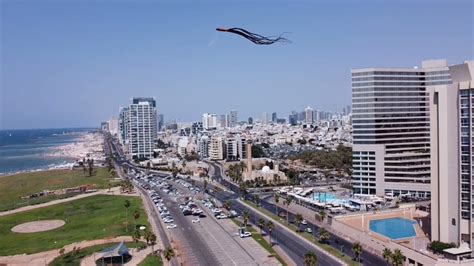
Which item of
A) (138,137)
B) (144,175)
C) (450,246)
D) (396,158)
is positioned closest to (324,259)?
(450,246)

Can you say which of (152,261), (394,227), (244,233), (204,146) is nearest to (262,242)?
(244,233)

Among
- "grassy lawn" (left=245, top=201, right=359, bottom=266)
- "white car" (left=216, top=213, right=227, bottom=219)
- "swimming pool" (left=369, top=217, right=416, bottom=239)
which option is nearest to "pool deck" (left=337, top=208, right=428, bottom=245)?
"swimming pool" (left=369, top=217, right=416, bottom=239)

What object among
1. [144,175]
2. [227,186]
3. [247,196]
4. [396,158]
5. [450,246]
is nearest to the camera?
[450,246]

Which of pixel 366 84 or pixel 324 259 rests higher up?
pixel 366 84

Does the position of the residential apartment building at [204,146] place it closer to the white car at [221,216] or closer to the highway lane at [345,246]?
the highway lane at [345,246]

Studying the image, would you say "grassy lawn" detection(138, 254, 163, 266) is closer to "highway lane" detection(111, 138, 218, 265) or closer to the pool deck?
"highway lane" detection(111, 138, 218, 265)

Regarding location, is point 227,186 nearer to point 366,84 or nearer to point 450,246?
point 366,84

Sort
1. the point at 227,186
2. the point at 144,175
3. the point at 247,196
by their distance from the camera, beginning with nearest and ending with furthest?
the point at 247,196
the point at 227,186
the point at 144,175
